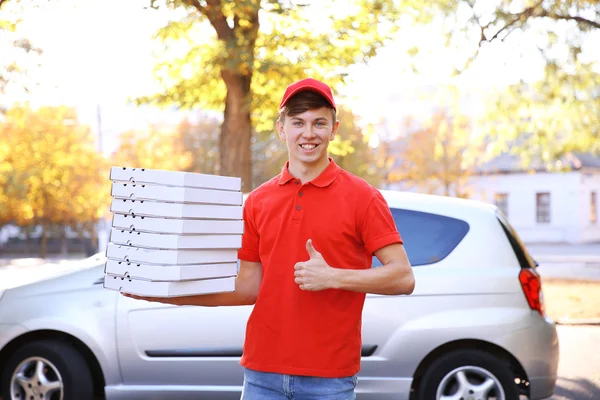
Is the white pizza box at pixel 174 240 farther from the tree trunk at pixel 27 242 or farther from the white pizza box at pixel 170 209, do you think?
the tree trunk at pixel 27 242

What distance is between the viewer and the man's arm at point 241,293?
3.10 metres

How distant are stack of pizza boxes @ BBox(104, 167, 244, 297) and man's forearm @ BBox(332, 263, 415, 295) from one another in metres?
0.46

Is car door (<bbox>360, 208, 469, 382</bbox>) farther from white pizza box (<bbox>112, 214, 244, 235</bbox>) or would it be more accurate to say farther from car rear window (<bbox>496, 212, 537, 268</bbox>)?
white pizza box (<bbox>112, 214, 244, 235</bbox>)

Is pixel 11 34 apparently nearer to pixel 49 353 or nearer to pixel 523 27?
pixel 49 353

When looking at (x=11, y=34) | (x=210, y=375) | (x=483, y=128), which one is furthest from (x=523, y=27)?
(x=210, y=375)

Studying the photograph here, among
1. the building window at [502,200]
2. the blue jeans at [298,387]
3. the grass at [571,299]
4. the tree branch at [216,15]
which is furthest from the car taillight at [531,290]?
the building window at [502,200]

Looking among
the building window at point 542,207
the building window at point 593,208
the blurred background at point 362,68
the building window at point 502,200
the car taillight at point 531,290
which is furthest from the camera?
the building window at point 502,200

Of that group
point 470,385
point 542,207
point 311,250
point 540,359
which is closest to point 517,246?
point 540,359

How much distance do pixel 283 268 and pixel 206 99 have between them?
1184cm

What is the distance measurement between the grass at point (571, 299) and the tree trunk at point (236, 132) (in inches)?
213

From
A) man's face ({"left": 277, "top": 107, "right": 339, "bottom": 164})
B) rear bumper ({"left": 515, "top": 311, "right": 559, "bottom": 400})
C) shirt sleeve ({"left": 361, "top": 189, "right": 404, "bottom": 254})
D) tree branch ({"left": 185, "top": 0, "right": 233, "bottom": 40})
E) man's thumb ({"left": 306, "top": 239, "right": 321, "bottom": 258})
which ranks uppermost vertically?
tree branch ({"left": 185, "top": 0, "right": 233, "bottom": 40})

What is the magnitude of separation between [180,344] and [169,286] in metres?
3.53

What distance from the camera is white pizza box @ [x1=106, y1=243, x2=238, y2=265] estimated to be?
293 cm

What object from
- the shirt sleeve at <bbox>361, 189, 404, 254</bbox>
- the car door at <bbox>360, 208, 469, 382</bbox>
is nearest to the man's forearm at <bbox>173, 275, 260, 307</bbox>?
the shirt sleeve at <bbox>361, 189, 404, 254</bbox>
